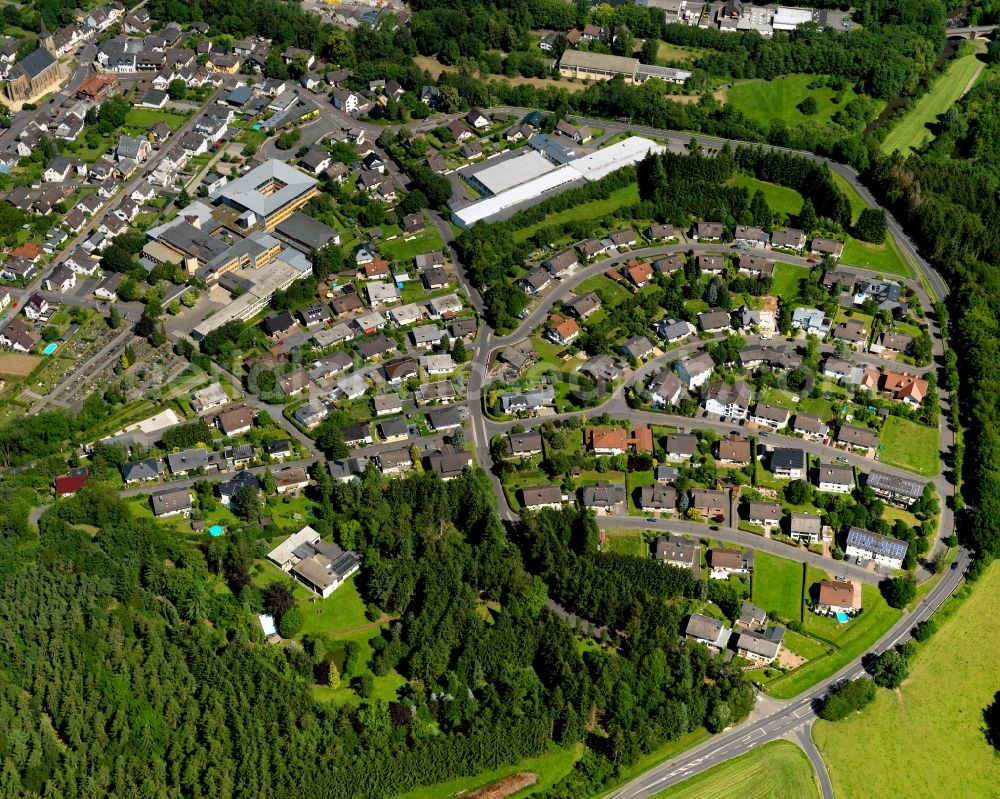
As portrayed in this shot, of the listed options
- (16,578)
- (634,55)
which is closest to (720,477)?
(16,578)

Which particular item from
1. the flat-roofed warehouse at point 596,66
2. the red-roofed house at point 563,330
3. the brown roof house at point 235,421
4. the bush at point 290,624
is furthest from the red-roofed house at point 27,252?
the flat-roofed warehouse at point 596,66

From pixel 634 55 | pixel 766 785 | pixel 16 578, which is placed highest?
pixel 634 55

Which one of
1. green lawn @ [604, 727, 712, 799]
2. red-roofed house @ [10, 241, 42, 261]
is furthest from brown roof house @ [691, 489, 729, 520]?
red-roofed house @ [10, 241, 42, 261]

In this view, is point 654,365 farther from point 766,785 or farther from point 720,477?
point 766,785

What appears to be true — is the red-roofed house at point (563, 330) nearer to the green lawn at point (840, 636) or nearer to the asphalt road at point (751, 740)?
the green lawn at point (840, 636)

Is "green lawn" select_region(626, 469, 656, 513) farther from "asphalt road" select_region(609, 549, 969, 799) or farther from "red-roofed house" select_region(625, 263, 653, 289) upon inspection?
"red-roofed house" select_region(625, 263, 653, 289)

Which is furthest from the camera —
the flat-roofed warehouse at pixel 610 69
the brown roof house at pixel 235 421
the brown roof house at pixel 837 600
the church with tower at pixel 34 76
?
the flat-roofed warehouse at pixel 610 69
